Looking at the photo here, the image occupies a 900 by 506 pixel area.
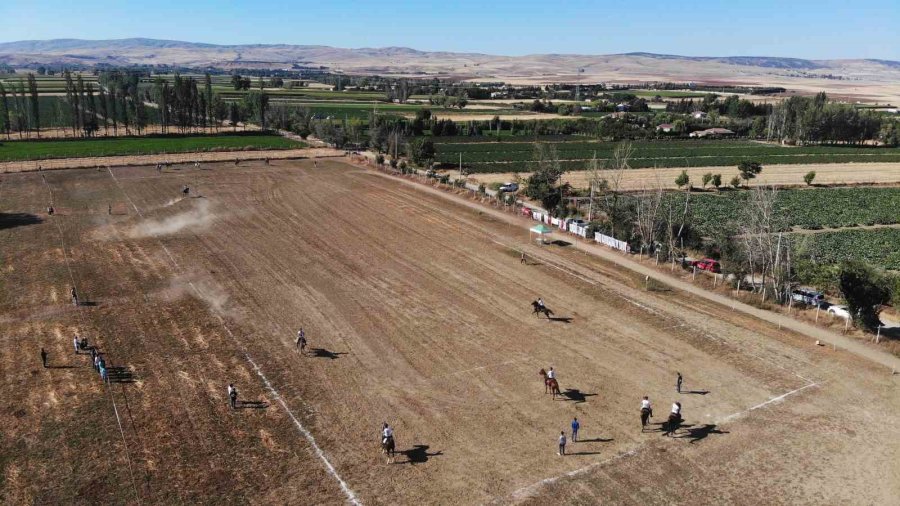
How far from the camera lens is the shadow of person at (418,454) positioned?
20.1 m

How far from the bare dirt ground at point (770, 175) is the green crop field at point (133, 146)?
1556 inches

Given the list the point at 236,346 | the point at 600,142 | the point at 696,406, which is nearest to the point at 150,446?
the point at 236,346

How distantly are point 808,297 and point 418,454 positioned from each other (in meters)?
24.7

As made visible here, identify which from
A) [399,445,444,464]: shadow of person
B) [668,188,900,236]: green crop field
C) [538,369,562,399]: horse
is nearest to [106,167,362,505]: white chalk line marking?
[399,445,444,464]: shadow of person

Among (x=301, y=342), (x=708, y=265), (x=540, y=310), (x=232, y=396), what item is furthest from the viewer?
(x=708, y=265)

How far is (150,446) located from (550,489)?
12845mm

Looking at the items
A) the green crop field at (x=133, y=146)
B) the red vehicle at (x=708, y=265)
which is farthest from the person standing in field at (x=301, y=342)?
the green crop field at (x=133, y=146)

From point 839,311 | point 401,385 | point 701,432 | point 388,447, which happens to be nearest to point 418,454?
point 388,447

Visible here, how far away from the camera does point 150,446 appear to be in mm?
20453

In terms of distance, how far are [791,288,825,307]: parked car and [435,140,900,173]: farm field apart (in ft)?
165

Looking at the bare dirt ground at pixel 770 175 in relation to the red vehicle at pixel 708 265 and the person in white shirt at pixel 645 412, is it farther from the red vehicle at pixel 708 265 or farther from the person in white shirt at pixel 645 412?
the person in white shirt at pixel 645 412

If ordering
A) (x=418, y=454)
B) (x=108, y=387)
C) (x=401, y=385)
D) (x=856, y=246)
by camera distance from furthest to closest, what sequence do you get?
(x=856, y=246)
(x=401, y=385)
(x=108, y=387)
(x=418, y=454)

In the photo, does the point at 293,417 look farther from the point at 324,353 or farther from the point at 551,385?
the point at 551,385

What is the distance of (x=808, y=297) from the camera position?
3384 centimetres
